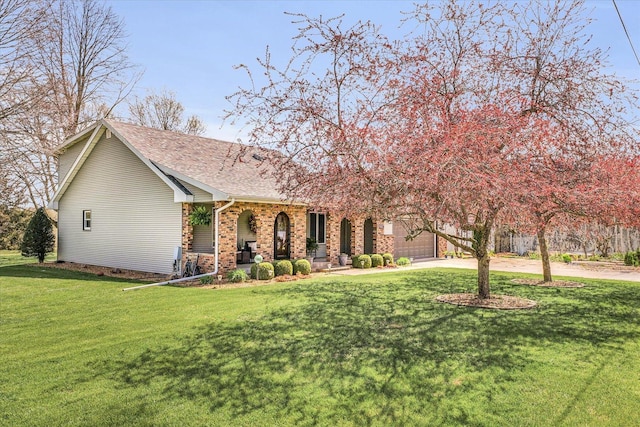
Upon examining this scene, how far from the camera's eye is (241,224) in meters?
16.9

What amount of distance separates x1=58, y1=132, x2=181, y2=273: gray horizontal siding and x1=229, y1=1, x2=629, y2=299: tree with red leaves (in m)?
7.75

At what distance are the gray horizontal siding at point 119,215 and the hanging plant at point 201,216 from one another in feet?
1.55

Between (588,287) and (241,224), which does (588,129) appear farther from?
(241,224)

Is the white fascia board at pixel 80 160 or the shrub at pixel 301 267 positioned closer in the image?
the shrub at pixel 301 267

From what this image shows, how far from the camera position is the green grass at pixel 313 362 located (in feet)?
13.7

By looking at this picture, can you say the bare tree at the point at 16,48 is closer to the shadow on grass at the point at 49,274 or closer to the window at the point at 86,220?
the shadow on grass at the point at 49,274

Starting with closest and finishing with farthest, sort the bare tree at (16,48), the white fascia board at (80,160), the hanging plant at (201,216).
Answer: the bare tree at (16,48)
the hanging plant at (201,216)
the white fascia board at (80,160)

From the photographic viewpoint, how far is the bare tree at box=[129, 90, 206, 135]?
33.7 meters

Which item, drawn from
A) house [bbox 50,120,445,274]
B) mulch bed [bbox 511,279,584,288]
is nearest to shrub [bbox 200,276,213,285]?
house [bbox 50,120,445,274]

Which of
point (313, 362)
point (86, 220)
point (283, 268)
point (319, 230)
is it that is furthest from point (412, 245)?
point (313, 362)

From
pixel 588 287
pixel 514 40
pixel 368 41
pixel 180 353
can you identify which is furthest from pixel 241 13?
pixel 588 287

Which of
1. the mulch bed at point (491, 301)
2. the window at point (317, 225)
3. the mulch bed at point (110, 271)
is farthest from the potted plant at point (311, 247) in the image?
the mulch bed at point (491, 301)

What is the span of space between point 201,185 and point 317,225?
642cm

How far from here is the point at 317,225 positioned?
1839cm
